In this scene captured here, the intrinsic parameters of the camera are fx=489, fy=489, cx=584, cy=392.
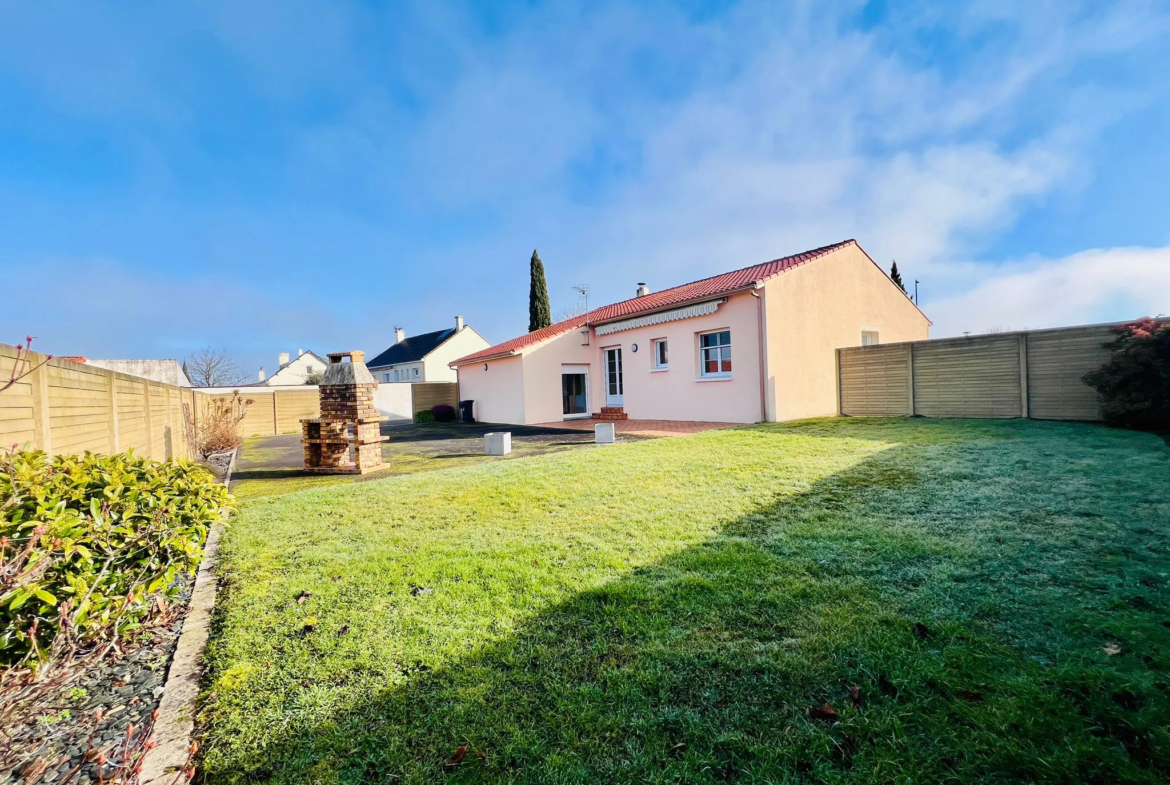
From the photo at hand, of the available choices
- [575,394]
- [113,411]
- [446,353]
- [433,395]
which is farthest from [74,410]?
[446,353]

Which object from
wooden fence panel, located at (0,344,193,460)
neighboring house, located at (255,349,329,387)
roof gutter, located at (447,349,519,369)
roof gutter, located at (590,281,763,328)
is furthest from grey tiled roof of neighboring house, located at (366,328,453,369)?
wooden fence panel, located at (0,344,193,460)

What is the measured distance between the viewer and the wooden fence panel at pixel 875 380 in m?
15.2

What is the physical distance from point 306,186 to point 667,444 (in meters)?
17.5

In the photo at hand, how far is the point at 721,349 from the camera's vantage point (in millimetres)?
16359

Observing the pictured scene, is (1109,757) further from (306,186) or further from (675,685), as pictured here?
(306,186)

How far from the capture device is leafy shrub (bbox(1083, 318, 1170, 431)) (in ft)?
34.7

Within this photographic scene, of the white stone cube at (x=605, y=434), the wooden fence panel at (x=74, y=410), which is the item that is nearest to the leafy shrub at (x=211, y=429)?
the wooden fence panel at (x=74, y=410)

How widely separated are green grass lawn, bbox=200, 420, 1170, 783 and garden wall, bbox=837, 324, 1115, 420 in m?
7.79

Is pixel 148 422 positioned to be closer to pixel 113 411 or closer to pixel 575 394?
pixel 113 411

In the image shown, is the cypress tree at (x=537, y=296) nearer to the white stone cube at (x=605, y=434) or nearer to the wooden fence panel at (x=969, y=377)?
A: the white stone cube at (x=605, y=434)

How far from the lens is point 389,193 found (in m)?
19.5

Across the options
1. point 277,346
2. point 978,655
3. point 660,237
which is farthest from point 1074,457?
point 277,346

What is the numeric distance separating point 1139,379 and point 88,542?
1728 centimetres

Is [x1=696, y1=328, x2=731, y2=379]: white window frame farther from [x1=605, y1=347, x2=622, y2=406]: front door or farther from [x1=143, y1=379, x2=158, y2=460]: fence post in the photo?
[x1=143, y1=379, x2=158, y2=460]: fence post
